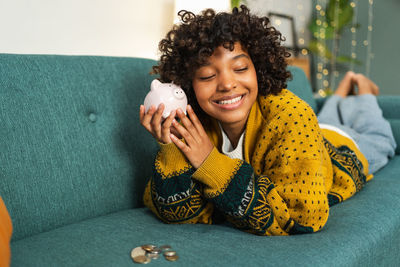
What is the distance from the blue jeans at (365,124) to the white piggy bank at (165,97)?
3.56ft

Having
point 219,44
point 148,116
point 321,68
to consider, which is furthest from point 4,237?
point 321,68

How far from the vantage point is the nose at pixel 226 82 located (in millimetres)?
952

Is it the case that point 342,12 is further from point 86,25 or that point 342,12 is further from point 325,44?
point 86,25

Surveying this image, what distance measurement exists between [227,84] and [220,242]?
394mm

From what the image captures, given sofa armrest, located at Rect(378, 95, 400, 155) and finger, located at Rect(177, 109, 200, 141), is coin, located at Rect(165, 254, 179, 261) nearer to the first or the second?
finger, located at Rect(177, 109, 200, 141)

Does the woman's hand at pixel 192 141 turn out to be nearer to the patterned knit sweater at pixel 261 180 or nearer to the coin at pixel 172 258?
the patterned knit sweater at pixel 261 180

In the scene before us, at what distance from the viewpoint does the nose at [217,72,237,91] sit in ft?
3.12

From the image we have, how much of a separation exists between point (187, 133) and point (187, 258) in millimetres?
328

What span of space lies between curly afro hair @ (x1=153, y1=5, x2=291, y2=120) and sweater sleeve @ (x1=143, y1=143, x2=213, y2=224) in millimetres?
223

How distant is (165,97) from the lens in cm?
90

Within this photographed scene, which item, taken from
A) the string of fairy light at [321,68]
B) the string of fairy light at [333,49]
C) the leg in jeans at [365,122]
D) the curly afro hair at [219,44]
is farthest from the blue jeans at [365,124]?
the string of fairy light at [321,68]

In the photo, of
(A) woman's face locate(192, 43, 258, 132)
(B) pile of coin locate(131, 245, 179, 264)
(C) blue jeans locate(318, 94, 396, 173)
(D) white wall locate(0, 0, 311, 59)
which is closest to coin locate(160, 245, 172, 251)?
(B) pile of coin locate(131, 245, 179, 264)

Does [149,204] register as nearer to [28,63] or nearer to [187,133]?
[187,133]

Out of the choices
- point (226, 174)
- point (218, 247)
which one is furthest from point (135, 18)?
point (218, 247)
